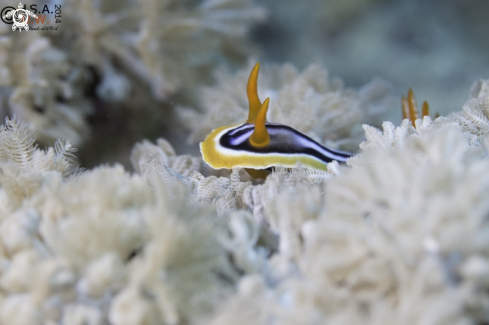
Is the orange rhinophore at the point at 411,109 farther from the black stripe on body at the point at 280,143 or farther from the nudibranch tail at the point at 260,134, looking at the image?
the nudibranch tail at the point at 260,134

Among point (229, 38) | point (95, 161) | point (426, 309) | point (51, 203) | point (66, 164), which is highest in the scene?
point (229, 38)

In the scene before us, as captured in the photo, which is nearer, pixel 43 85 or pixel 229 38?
pixel 43 85

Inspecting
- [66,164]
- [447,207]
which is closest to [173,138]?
[66,164]

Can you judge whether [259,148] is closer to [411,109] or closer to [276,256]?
[276,256]

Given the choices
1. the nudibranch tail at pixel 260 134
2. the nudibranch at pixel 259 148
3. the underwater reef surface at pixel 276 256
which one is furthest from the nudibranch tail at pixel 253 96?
the underwater reef surface at pixel 276 256

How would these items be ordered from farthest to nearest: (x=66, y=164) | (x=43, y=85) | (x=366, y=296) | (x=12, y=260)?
1. (x=43, y=85)
2. (x=66, y=164)
3. (x=12, y=260)
4. (x=366, y=296)

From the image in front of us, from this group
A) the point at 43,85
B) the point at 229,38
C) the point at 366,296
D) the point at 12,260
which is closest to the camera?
the point at 366,296

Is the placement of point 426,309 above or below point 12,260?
below

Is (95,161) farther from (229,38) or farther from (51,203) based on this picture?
(51,203)

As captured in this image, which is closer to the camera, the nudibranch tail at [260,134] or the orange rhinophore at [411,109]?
the nudibranch tail at [260,134]
